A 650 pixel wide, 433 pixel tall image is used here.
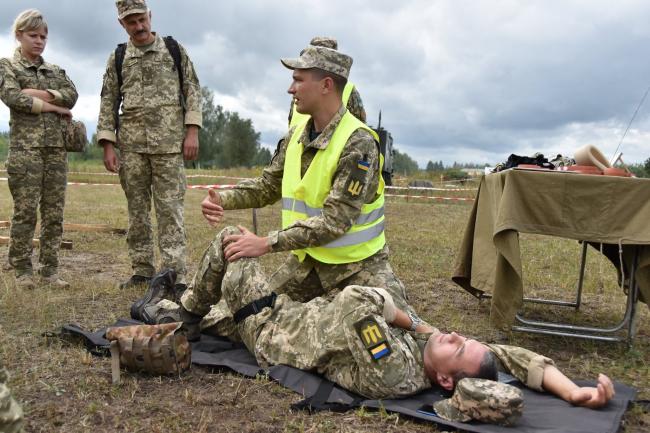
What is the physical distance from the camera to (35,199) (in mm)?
→ 5227

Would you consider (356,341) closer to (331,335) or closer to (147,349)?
(331,335)

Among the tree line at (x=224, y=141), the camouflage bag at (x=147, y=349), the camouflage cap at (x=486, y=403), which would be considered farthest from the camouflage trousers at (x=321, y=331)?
the tree line at (x=224, y=141)

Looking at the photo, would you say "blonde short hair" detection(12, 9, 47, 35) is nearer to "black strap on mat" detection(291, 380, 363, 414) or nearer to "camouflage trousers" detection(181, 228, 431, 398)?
"camouflage trousers" detection(181, 228, 431, 398)

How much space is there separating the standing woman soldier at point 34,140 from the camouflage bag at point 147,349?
2465mm

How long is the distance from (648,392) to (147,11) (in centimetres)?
467

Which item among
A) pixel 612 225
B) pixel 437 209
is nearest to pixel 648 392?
pixel 612 225

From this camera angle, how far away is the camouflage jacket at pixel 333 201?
3475mm

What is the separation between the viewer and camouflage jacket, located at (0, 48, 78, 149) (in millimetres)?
4988

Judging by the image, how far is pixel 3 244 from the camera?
7465 millimetres

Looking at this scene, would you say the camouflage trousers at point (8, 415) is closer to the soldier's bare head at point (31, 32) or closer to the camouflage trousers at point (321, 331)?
the camouflage trousers at point (321, 331)

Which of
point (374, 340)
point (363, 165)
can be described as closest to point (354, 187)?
point (363, 165)

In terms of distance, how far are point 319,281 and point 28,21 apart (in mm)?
3463

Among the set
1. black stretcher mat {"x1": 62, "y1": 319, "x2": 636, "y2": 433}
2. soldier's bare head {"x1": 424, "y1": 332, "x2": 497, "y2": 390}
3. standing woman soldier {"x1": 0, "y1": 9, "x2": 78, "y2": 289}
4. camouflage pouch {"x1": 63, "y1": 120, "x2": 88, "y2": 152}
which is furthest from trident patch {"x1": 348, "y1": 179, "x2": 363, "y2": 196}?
standing woman soldier {"x1": 0, "y1": 9, "x2": 78, "y2": 289}

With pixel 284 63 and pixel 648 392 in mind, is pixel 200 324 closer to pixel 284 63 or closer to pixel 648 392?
pixel 284 63
